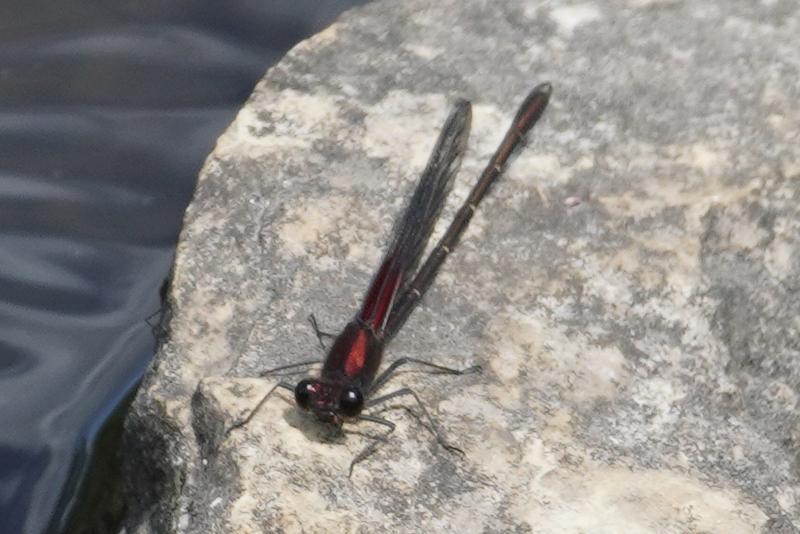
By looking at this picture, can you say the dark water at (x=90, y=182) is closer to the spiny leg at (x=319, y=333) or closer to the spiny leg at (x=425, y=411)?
the spiny leg at (x=319, y=333)

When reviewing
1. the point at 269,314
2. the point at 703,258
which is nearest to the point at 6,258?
the point at 269,314

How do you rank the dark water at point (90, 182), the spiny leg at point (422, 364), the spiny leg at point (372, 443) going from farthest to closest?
the dark water at point (90, 182) < the spiny leg at point (422, 364) < the spiny leg at point (372, 443)

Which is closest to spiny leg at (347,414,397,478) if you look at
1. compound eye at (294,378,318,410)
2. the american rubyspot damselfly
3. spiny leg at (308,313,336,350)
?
the american rubyspot damselfly

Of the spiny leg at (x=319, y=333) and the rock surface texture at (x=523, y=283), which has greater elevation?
the rock surface texture at (x=523, y=283)

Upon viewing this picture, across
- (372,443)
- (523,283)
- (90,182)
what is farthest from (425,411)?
(90,182)

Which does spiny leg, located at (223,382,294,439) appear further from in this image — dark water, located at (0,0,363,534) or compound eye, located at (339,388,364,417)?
dark water, located at (0,0,363,534)

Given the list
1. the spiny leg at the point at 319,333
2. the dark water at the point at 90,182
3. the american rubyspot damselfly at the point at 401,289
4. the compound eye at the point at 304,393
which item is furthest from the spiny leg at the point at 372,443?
the dark water at the point at 90,182

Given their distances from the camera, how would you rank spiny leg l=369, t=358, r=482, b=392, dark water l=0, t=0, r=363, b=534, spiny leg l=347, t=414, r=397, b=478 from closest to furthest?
spiny leg l=347, t=414, r=397, b=478 < spiny leg l=369, t=358, r=482, b=392 < dark water l=0, t=0, r=363, b=534
